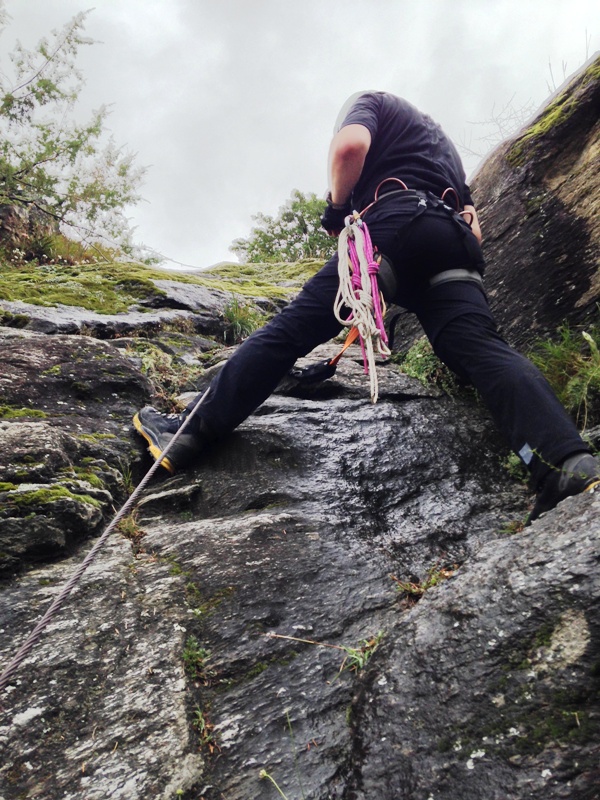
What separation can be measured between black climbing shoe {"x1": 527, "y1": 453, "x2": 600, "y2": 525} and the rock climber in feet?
0.73

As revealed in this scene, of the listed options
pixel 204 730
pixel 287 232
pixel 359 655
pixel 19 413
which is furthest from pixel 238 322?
pixel 287 232

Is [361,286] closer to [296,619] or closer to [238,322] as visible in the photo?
[296,619]

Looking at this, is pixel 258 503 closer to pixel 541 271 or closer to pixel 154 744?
pixel 154 744

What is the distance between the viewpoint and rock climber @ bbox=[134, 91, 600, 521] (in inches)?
119

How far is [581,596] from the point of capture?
1.78 meters

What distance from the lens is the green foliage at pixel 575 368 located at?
3.20 metres

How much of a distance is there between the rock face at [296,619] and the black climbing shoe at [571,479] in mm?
168

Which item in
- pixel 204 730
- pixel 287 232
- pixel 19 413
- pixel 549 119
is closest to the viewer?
pixel 204 730

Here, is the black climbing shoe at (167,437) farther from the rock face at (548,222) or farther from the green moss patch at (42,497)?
the rock face at (548,222)

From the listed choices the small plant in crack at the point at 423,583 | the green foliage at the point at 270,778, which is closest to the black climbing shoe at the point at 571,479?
the small plant in crack at the point at 423,583

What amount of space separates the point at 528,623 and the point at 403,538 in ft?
3.62

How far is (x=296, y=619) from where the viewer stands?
2.38m

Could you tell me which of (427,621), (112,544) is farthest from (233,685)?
(112,544)

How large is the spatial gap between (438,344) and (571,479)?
44.0 inches
